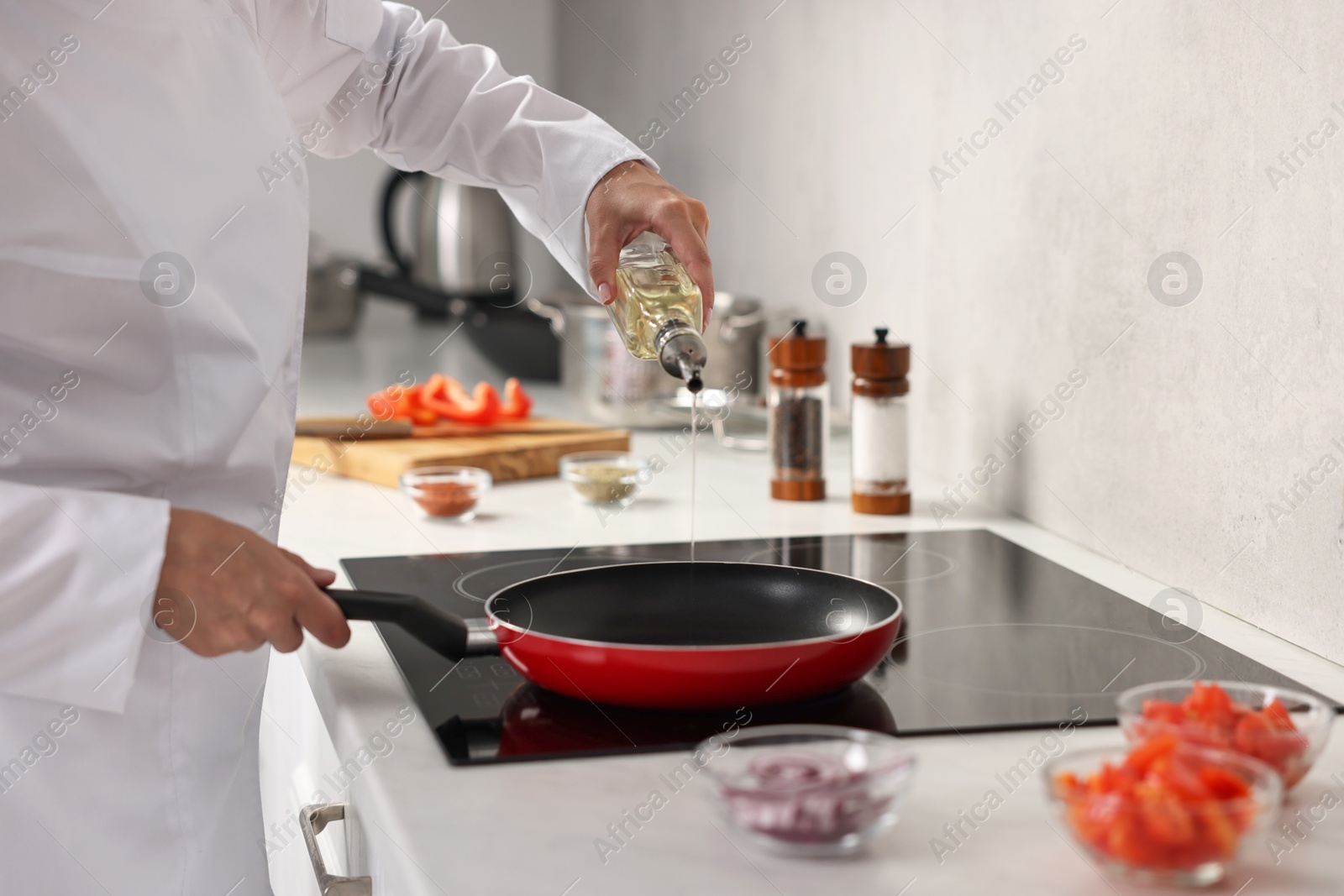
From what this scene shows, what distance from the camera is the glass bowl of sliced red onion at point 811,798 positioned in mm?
518

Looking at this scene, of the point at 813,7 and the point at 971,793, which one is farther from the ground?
the point at 813,7

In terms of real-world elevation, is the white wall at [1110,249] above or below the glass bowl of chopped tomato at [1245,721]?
above

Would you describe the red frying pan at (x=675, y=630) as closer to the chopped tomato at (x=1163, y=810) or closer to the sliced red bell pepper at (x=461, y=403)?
the chopped tomato at (x=1163, y=810)

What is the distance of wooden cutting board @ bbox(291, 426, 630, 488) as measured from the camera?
1447 mm

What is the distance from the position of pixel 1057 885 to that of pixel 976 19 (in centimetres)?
99

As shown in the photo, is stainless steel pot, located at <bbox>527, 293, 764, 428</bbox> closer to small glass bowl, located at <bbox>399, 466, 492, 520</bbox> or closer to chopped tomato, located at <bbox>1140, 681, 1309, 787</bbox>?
small glass bowl, located at <bbox>399, 466, 492, 520</bbox>

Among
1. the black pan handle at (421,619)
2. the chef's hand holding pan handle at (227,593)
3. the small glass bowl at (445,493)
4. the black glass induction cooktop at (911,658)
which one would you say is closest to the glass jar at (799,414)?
the black glass induction cooktop at (911,658)

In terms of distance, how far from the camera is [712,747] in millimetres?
601

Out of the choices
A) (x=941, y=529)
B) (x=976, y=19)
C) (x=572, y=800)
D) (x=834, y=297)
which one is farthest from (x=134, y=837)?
(x=834, y=297)

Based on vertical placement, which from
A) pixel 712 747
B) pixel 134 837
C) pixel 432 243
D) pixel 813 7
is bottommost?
pixel 134 837

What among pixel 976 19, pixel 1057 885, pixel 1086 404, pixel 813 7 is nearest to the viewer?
pixel 1057 885

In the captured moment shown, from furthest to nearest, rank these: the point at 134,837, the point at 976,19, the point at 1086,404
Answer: the point at 976,19, the point at 1086,404, the point at 134,837

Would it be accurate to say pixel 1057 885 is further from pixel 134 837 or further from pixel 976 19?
pixel 976 19

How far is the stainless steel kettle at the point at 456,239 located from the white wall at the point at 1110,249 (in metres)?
1.10
